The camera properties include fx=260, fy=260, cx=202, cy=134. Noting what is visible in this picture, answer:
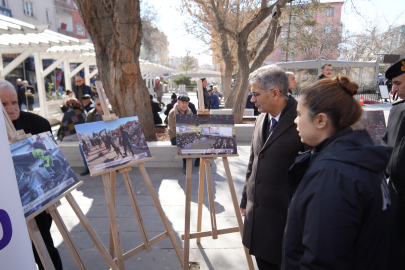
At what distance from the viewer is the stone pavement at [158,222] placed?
278cm

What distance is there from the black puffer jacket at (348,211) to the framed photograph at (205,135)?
66.6 inches

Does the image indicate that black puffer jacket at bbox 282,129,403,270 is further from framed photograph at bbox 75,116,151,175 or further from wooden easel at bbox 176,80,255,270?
framed photograph at bbox 75,116,151,175

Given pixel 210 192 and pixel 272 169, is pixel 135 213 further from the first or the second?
pixel 272 169

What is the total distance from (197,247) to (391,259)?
2.27m

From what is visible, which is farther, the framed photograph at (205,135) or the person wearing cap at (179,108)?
the person wearing cap at (179,108)

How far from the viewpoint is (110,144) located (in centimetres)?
264

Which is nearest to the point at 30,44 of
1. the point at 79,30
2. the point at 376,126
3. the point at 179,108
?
the point at 179,108

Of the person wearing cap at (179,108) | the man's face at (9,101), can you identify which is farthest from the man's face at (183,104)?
the man's face at (9,101)

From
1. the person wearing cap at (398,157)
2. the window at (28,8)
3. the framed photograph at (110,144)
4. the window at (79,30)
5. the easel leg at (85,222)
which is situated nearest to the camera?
the person wearing cap at (398,157)

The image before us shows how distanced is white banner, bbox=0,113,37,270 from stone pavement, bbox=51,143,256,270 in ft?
5.56

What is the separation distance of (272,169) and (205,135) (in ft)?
3.53

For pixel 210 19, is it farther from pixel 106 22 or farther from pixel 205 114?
pixel 205 114

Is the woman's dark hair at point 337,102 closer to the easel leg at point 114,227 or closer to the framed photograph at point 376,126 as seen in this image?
the easel leg at point 114,227

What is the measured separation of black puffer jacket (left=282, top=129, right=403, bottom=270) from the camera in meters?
1.00
